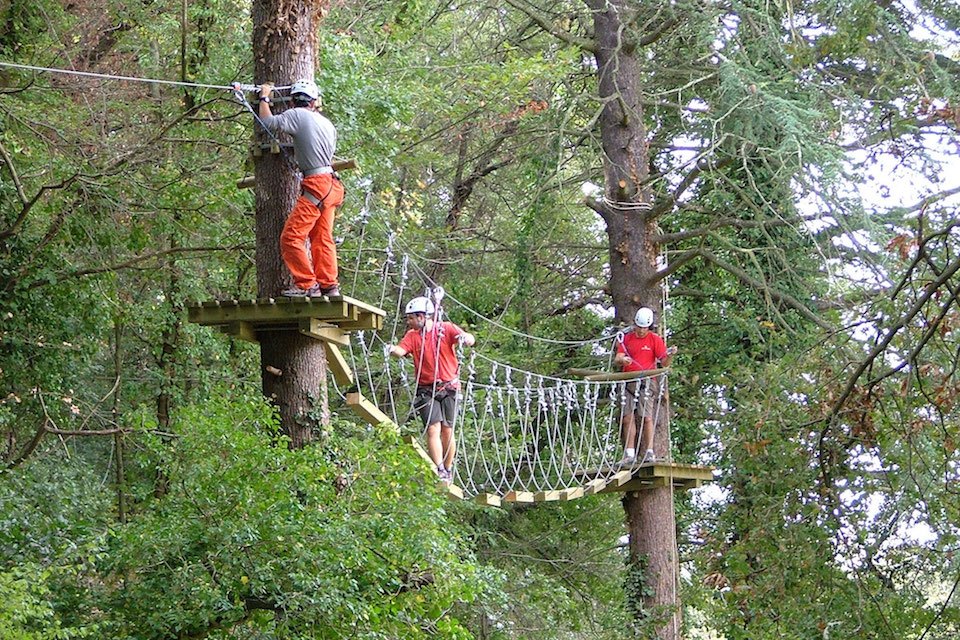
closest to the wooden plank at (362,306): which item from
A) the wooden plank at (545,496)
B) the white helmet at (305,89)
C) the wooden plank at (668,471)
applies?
the white helmet at (305,89)

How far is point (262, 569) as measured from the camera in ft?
16.7

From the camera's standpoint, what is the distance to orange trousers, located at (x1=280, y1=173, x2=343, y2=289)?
219 inches

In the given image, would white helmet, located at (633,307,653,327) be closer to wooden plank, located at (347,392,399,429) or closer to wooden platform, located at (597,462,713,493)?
wooden platform, located at (597,462,713,493)

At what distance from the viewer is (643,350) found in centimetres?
862

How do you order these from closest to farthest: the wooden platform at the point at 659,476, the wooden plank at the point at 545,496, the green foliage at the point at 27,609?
the green foliage at the point at 27,609
the wooden plank at the point at 545,496
the wooden platform at the point at 659,476

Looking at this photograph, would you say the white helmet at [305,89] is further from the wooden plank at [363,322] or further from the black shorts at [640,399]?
the black shorts at [640,399]

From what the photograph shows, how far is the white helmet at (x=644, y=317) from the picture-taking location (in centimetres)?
863

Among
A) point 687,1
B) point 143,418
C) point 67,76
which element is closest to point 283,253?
point 143,418

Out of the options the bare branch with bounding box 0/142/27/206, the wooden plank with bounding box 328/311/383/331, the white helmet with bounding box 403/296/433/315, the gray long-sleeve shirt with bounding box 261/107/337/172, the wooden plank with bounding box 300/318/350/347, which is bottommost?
the wooden plank with bounding box 300/318/350/347

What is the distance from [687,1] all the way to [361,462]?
14.6 feet

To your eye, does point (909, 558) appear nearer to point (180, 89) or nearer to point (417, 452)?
point (417, 452)

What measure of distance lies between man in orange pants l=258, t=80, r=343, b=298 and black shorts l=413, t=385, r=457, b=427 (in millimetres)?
908

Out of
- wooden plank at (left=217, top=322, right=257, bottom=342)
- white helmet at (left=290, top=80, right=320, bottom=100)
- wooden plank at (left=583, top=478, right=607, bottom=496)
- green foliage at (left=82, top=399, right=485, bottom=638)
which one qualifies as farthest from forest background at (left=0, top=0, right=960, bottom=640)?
white helmet at (left=290, top=80, right=320, bottom=100)

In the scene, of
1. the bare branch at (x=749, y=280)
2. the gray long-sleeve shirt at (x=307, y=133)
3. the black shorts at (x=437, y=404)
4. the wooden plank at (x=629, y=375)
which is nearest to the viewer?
the gray long-sleeve shirt at (x=307, y=133)
